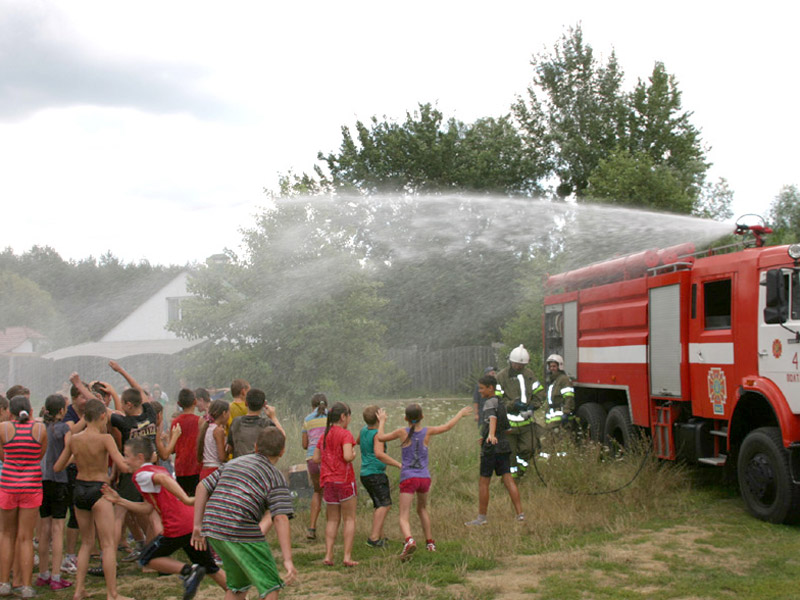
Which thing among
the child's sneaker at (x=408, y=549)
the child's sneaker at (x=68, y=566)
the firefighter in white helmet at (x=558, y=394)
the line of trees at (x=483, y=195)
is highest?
the line of trees at (x=483, y=195)

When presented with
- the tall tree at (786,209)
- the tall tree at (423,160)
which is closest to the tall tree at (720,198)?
the tall tree at (786,209)

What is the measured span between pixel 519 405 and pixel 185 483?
405 cm

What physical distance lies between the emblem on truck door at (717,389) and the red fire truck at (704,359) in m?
0.01

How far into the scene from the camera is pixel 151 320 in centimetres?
3441

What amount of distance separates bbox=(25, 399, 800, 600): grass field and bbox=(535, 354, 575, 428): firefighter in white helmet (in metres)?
0.94

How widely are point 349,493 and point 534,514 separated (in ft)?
6.96

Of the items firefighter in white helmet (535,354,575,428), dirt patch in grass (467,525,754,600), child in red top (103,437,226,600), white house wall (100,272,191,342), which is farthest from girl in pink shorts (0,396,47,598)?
white house wall (100,272,191,342)

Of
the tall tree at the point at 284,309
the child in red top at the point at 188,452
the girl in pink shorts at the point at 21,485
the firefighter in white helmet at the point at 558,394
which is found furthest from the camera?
the tall tree at the point at 284,309

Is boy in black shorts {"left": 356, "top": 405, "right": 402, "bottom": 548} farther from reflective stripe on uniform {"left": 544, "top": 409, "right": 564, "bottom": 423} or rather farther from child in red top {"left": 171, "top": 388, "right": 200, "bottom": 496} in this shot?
reflective stripe on uniform {"left": 544, "top": 409, "right": 564, "bottom": 423}

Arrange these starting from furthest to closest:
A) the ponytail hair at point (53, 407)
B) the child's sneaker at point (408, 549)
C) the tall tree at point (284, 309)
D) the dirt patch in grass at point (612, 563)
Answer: the tall tree at point (284, 309), the child's sneaker at point (408, 549), the ponytail hair at point (53, 407), the dirt patch in grass at point (612, 563)

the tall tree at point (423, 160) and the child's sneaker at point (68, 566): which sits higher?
the tall tree at point (423, 160)

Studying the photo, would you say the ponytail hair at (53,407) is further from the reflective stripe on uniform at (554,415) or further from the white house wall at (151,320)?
the white house wall at (151,320)

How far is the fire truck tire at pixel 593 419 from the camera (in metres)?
11.9

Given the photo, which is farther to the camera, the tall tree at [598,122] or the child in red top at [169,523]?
the tall tree at [598,122]
